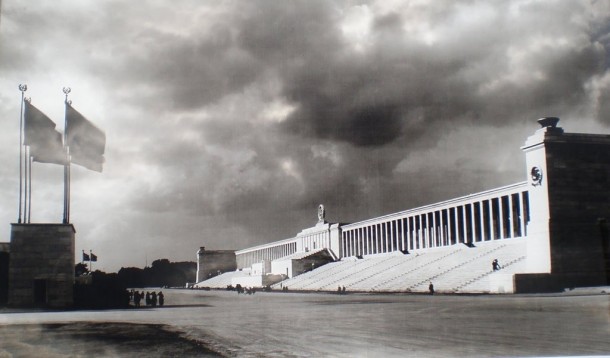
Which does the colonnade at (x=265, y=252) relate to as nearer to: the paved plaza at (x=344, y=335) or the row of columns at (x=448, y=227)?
the row of columns at (x=448, y=227)

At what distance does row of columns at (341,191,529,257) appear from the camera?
5701 centimetres

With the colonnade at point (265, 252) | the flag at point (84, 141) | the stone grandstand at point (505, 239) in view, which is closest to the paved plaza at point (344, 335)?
the flag at point (84, 141)

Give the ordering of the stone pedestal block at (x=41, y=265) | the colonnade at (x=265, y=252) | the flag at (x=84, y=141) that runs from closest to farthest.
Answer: the flag at (x=84, y=141)
the stone pedestal block at (x=41, y=265)
the colonnade at (x=265, y=252)

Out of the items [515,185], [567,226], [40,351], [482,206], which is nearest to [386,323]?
[40,351]

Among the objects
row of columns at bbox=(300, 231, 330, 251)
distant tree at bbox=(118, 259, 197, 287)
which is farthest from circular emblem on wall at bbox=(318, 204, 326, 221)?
distant tree at bbox=(118, 259, 197, 287)

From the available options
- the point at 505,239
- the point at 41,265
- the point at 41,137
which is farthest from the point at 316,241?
the point at 41,137

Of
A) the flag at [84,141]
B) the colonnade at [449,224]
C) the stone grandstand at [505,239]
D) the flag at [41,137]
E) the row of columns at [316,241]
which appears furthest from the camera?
the row of columns at [316,241]

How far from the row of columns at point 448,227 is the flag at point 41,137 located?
124 feet

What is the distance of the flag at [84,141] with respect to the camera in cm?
2605

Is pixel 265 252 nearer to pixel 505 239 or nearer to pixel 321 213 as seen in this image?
pixel 321 213

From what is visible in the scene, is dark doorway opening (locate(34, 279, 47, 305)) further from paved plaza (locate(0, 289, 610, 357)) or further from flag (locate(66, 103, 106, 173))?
paved plaza (locate(0, 289, 610, 357))

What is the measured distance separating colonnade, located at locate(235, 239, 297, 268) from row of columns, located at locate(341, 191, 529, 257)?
3232 cm

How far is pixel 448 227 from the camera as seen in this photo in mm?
68500

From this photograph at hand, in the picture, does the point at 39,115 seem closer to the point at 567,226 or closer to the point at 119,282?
the point at 119,282
